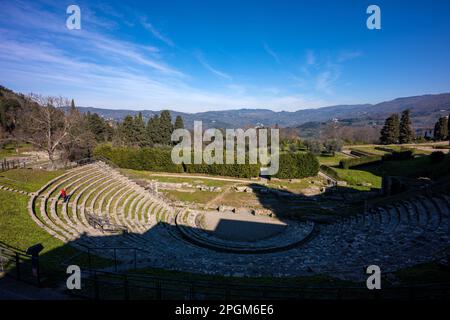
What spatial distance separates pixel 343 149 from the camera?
212 ft

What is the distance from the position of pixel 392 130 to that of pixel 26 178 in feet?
229

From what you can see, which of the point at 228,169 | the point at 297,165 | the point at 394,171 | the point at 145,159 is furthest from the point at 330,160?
the point at 145,159

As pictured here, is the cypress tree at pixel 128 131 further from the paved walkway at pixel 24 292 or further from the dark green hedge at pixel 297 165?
the paved walkway at pixel 24 292

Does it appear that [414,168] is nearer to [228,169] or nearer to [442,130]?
[228,169]

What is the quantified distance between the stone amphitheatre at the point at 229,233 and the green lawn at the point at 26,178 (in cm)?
64

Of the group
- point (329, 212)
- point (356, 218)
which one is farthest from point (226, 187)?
point (356, 218)

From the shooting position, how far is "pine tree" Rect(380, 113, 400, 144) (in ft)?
202

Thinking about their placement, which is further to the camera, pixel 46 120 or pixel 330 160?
pixel 330 160

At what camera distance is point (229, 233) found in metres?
20.1

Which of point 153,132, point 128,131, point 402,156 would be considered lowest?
point 402,156
